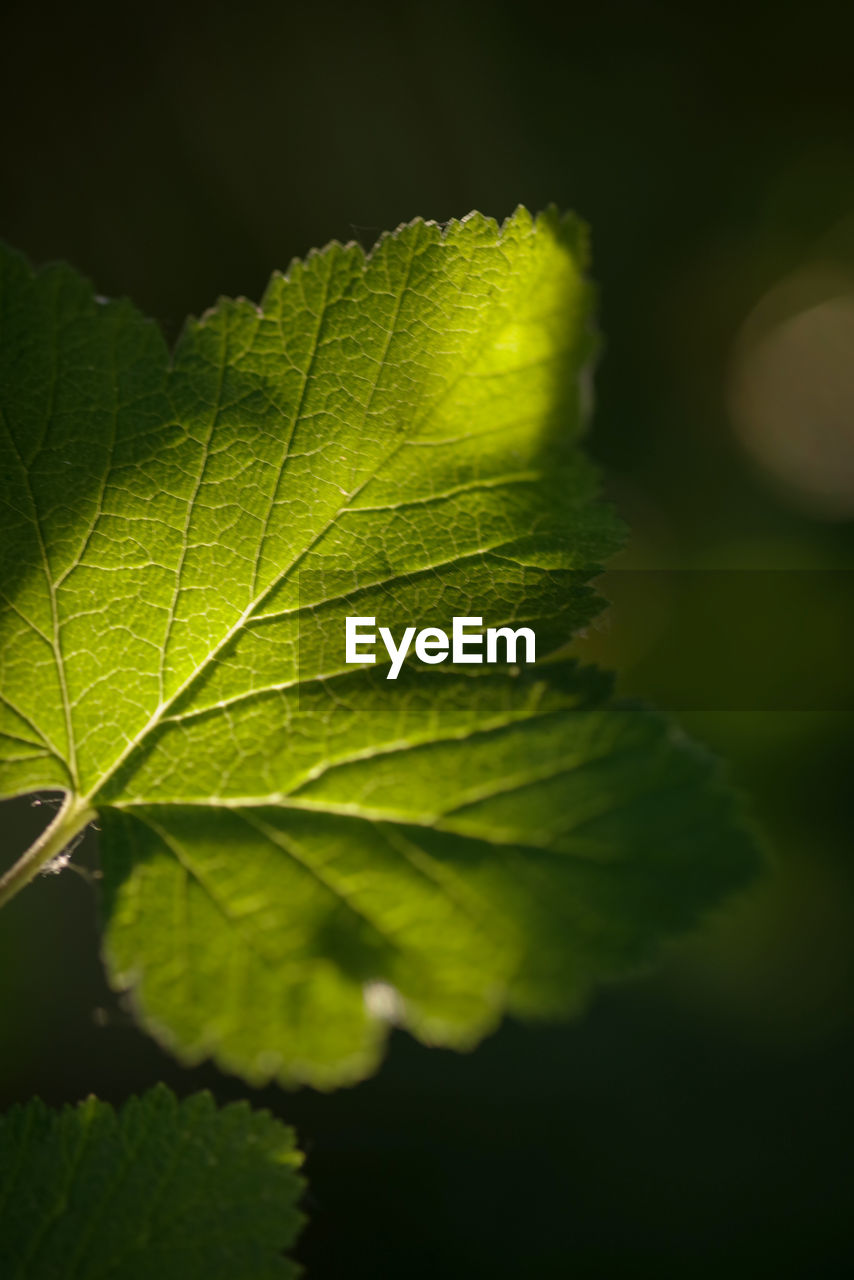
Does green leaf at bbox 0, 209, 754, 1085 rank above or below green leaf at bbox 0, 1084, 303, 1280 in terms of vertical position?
above

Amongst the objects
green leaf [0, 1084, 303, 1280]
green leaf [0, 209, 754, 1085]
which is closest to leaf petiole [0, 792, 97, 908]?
green leaf [0, 209, 754, 1085]

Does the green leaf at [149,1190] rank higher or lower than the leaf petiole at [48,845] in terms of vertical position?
lower

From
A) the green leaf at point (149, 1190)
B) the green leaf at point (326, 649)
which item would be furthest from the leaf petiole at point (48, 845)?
the green leaf at point (149, 1190)

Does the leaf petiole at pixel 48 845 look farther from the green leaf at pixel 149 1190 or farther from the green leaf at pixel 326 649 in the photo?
the green leaf at pixel 149 1190

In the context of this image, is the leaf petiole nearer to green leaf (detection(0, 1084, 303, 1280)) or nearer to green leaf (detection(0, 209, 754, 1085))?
green leaf (detection(0, 209, 754, 1085))

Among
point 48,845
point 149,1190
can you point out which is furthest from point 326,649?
point 149,1190
